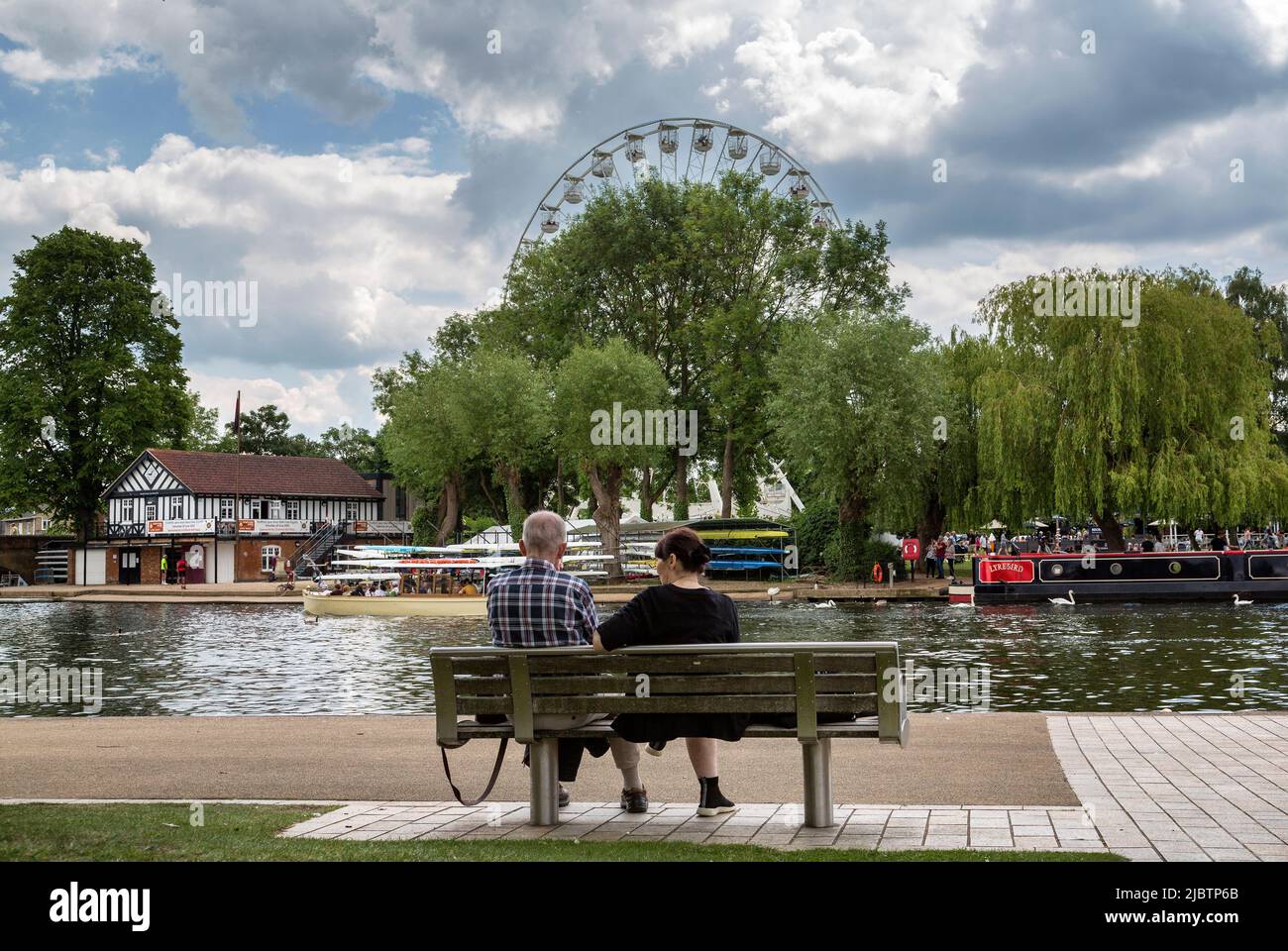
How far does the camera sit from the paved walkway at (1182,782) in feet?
22.9

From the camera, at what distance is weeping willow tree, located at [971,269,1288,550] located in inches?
1730

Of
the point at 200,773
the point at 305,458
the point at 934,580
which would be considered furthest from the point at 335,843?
the point at 305,458

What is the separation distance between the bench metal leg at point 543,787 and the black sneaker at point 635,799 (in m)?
0.51

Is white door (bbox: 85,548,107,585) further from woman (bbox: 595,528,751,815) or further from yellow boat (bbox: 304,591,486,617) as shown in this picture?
woman (bbox: 595,528,751,815)

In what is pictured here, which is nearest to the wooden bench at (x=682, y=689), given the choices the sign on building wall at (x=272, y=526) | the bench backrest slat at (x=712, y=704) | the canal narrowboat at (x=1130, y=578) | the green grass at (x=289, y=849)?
the bench backrest slat at (x=712, y=704)

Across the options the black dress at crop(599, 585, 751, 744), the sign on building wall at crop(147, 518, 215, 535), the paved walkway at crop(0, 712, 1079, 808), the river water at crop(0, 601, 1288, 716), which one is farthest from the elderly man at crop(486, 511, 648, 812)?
the sign on building wall at crop(147, 518, 215, 535)

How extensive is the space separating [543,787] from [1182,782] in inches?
182

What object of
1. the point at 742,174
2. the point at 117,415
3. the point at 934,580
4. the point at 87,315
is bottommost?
the point at 934,580

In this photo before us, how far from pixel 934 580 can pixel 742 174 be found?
24156 millimetres

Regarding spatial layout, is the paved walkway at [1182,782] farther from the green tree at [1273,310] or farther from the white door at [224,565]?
the green tree at [1273,310]

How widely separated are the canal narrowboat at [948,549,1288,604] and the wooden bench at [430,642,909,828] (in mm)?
37775

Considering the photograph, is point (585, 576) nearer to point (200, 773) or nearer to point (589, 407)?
point (589, 407)

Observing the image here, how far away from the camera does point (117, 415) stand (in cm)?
6944
